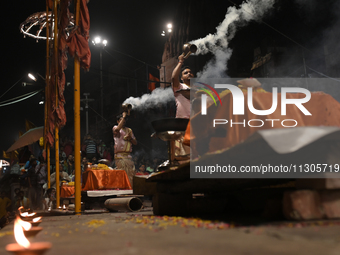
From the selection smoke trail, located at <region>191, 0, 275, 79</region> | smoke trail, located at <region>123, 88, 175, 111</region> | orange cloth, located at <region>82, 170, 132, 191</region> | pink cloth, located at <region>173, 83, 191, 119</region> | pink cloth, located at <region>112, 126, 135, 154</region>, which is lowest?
orange cloth, located at <region>82, 170, 132, 191</region>

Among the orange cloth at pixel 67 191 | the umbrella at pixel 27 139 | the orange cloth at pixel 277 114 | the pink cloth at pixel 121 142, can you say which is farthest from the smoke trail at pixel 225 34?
the umbrella at pixel 27 139

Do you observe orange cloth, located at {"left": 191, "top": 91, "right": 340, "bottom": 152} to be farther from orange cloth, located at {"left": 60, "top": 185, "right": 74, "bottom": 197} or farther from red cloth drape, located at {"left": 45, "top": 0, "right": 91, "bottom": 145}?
orange cloth, located at {"left": 60, "top": 185, "right": 74, "bottom": 197}

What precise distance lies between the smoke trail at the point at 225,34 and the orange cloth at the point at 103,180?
481 centimetres

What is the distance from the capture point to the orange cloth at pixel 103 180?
27.0ft

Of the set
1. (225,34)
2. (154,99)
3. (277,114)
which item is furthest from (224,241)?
(154,99)

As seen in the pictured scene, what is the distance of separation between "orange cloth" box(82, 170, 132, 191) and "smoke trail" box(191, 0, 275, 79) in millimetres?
4805

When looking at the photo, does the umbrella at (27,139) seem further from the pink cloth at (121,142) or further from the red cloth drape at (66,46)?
the pink cloth at (121,142)

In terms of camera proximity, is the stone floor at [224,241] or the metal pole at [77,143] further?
the metal pole at [77,143]

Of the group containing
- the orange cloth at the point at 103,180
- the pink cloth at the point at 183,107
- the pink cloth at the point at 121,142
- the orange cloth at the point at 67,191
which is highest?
the pink cloth at the point at 183,107

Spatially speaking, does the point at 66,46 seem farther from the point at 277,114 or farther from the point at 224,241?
the point at 224,241

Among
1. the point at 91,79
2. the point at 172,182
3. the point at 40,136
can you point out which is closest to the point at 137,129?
the point at 40,136

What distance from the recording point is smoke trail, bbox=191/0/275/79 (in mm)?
12344

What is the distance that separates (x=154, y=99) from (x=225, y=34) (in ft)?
34.5

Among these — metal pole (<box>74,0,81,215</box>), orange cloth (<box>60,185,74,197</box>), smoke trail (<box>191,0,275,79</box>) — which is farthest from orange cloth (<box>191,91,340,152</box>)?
orange cloth (<box>60,185,74,197</box>)
